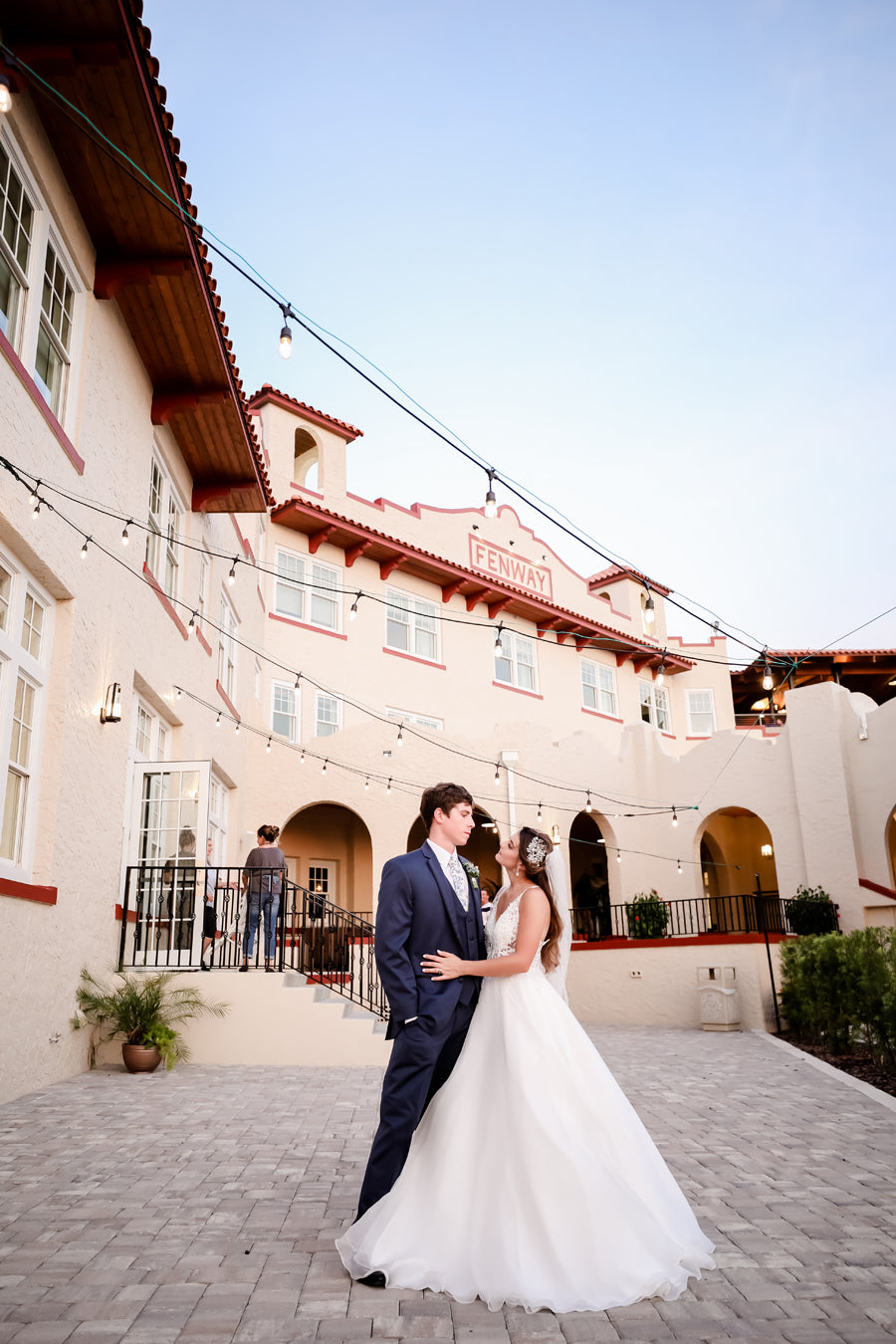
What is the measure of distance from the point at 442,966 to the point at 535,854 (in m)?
0.64

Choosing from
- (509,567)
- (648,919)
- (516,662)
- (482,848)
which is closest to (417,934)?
(648,919)

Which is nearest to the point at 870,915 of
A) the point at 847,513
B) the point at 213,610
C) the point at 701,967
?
the point at 701,967

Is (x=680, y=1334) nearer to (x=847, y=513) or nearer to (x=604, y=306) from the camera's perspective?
(x=604, y=306)

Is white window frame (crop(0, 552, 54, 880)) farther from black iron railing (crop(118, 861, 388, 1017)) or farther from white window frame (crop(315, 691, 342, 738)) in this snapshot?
white window frame (crop(315, 691, 342, 738))

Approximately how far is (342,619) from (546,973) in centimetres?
1545

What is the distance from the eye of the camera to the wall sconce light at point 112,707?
8.59m

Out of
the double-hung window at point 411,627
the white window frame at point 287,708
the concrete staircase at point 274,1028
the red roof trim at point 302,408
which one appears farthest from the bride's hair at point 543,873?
the red roof trim at point 302,408

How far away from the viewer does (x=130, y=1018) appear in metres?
8.61

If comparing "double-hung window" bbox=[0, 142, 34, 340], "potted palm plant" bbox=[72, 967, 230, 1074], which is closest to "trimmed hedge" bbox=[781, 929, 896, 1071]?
"potted palm plant" bbox=[72, 967, 230, 1074]

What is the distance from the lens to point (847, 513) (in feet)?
327

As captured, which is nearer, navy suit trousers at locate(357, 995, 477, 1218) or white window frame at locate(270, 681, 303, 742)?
navy suit trousers at locate(357, 995, 477, 1218)

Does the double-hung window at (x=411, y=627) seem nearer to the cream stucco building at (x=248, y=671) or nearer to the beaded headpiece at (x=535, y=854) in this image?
the cream stucco building at (x=248, y=671)

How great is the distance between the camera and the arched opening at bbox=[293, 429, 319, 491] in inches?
797

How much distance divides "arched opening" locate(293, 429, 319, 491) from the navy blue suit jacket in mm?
17304
